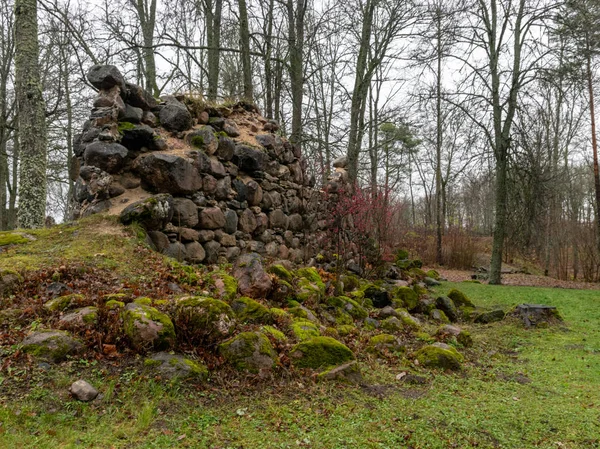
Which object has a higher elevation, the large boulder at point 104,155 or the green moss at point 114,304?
the large boulder at point 104,155

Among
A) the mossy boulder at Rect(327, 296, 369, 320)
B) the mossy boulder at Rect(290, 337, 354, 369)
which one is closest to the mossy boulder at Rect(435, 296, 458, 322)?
the mossy boulder at Rect(327, 296, 369, 320)

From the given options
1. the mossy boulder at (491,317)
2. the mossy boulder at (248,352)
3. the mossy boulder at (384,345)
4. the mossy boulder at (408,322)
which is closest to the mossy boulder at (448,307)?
the mossy boulder at (491,317)

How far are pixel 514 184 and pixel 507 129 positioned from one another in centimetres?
176

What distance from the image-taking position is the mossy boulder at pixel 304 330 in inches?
168

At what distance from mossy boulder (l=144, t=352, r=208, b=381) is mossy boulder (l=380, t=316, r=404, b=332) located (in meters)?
3.36

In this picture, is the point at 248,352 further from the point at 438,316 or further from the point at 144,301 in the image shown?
the point at 438,316

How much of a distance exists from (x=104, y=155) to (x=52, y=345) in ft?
11.7

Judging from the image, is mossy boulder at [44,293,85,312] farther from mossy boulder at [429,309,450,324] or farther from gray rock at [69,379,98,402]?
mossy boulder at [429,309,450,324]

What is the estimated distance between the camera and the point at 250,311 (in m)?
4.31

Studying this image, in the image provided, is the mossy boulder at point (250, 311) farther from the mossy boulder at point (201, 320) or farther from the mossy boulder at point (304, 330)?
the mossy boulder at point (201, 320)

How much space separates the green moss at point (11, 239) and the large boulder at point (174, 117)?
2900mm

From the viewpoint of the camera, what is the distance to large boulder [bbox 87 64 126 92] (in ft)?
19.8

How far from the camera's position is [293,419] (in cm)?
285

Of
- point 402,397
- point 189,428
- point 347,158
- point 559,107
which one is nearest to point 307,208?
point 347,158
